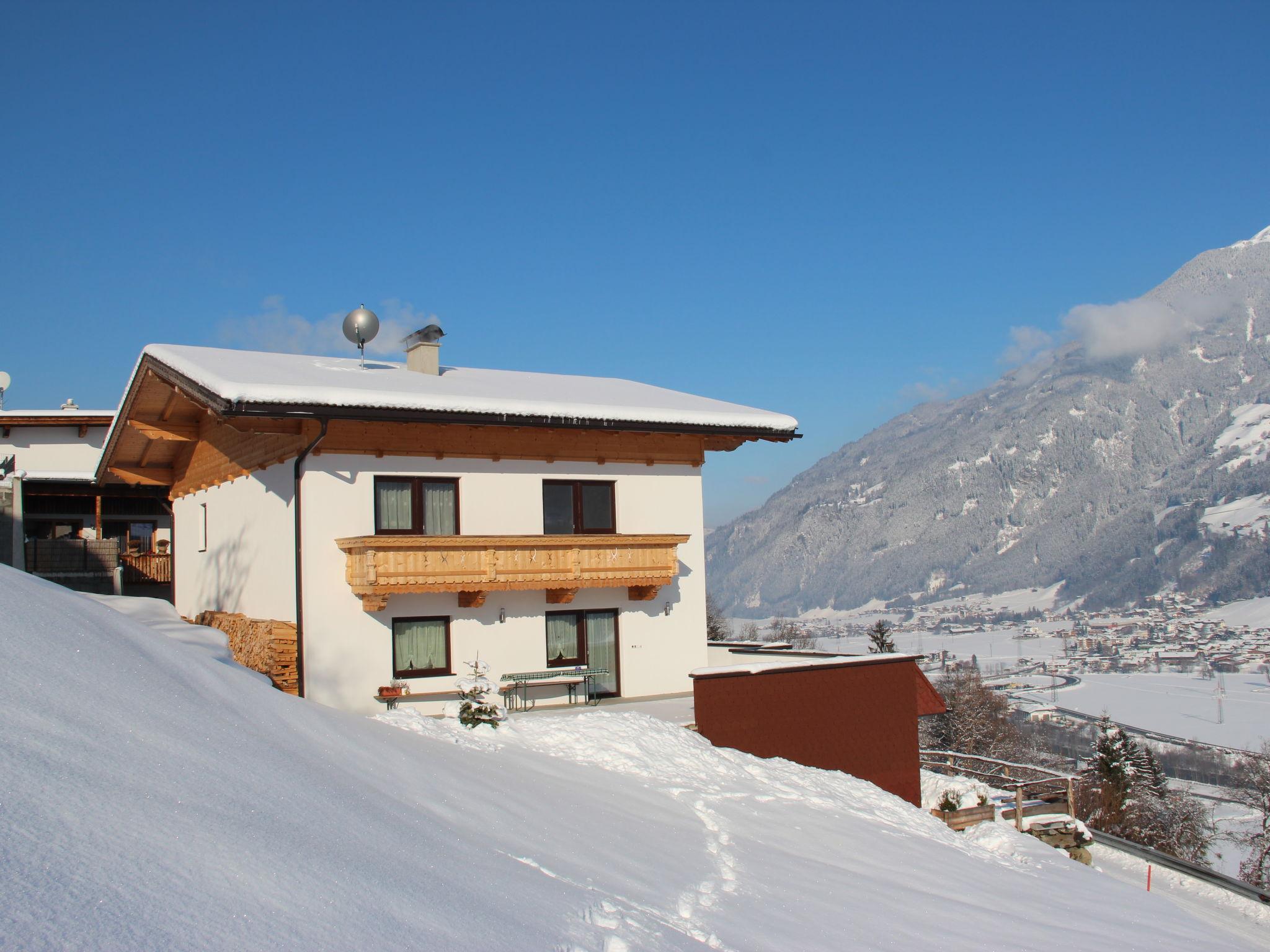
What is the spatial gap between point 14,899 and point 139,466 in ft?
85.4

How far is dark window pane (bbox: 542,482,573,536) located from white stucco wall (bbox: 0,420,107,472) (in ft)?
79.5

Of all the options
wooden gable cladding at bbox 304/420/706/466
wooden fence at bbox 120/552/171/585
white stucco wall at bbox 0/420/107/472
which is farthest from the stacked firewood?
white stucco wall at bbox 0/420/107/472

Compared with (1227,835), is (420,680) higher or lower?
higher

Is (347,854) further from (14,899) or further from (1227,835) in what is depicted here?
(1227,835)

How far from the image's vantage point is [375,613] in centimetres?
1859

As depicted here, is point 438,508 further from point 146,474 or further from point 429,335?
point 146,474

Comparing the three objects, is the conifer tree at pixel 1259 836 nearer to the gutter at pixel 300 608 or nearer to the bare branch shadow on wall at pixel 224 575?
the gutter at pixel 300 608

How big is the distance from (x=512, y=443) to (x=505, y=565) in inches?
101

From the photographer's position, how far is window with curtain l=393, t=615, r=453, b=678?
18.8 metres

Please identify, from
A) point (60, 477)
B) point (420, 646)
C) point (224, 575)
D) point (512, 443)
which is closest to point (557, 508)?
point (512, 443)

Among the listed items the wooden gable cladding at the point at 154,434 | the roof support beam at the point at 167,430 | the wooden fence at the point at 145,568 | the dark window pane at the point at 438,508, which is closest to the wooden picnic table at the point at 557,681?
the dark window pane at the point at 438,508

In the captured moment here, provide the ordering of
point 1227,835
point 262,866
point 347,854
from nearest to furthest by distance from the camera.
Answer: point 262,866
point 347,854
point 1227,835

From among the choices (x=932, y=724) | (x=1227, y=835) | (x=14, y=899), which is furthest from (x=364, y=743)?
(x=1227, y=835)

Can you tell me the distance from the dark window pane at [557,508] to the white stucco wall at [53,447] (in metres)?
24.2
